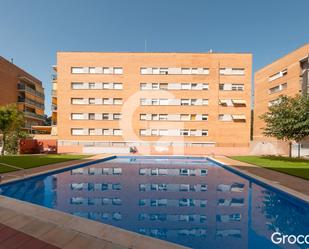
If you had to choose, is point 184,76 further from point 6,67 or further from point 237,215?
point 6,67

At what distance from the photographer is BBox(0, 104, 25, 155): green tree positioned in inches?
937

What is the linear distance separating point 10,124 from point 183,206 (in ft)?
84.7

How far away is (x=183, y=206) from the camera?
814cm

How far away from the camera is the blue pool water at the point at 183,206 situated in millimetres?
5785

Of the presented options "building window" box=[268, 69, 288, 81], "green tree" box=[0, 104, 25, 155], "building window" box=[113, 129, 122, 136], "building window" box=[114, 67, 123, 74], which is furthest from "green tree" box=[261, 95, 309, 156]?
"green tree" box=[0, 104, 25, 155]

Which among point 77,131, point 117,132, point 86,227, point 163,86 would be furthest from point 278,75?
point 86,227

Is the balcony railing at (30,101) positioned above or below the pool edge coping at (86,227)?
above

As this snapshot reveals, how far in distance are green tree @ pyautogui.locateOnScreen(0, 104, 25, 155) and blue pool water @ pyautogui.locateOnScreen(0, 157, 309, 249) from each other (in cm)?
1708

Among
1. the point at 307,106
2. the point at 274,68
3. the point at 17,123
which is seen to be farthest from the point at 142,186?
the point at 274,68

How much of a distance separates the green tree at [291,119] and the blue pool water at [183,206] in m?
10.8

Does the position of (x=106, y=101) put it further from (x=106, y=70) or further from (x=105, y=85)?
(x=106, y=70)

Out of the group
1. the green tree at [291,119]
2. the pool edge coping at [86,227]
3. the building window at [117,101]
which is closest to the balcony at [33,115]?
the building window at [117,101]

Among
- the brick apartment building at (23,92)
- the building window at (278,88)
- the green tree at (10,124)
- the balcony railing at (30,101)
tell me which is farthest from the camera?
the balcony railing at (30,101)

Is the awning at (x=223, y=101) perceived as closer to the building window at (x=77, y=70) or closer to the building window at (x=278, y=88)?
the building window at (x=278, y=88)
